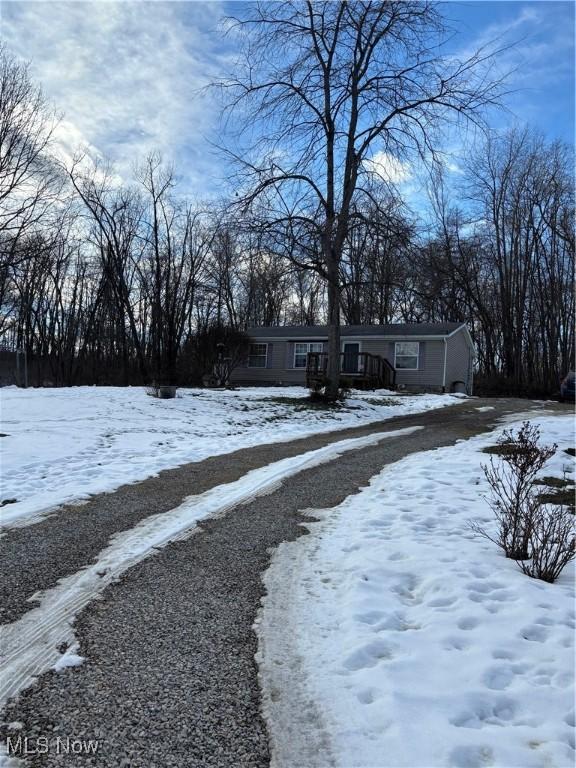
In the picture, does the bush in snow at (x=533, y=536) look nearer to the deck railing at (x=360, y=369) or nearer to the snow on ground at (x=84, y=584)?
the snow on ground at (x=84, y=584)

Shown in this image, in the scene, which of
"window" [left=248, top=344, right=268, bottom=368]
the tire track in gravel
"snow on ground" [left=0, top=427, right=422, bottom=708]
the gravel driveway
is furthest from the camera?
"window" [left=248, top=344, right=268, bottom=368]

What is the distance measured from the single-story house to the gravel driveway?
19.5 metres

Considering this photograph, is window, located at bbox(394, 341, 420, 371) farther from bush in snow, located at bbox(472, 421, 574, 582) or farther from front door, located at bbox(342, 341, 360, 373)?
bush in snow, located at bbox(472, 421, 574, 582)

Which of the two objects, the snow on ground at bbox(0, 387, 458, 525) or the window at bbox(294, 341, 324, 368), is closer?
the snow on ground at bbox(0, 387, 458, 525)

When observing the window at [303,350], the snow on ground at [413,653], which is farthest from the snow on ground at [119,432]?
the window at [303,350]

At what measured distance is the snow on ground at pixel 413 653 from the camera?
1952 millimetres

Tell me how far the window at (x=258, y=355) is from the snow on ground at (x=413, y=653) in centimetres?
2557

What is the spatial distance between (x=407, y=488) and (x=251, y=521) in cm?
210

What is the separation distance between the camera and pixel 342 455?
26.9 feet

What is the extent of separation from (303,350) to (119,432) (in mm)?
20206

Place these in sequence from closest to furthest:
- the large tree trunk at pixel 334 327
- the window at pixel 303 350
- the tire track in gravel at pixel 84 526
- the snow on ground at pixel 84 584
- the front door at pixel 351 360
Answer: the snow on ground at pixel 84 584 < the tire track in gravel at pixel 84 526 < the large tree trunk at pixel 334 327 < the front door at pixel 351 360 < the window at pixel 303 350

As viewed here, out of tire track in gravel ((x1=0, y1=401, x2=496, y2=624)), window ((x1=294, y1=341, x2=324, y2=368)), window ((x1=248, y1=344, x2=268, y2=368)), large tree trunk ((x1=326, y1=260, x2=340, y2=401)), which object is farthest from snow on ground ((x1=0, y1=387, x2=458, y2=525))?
window ((x1=248, y1=344, x2=268, y2=368))

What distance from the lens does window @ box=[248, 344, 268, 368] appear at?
29.9m

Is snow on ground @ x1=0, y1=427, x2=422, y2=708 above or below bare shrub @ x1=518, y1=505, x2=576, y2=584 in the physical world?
below
